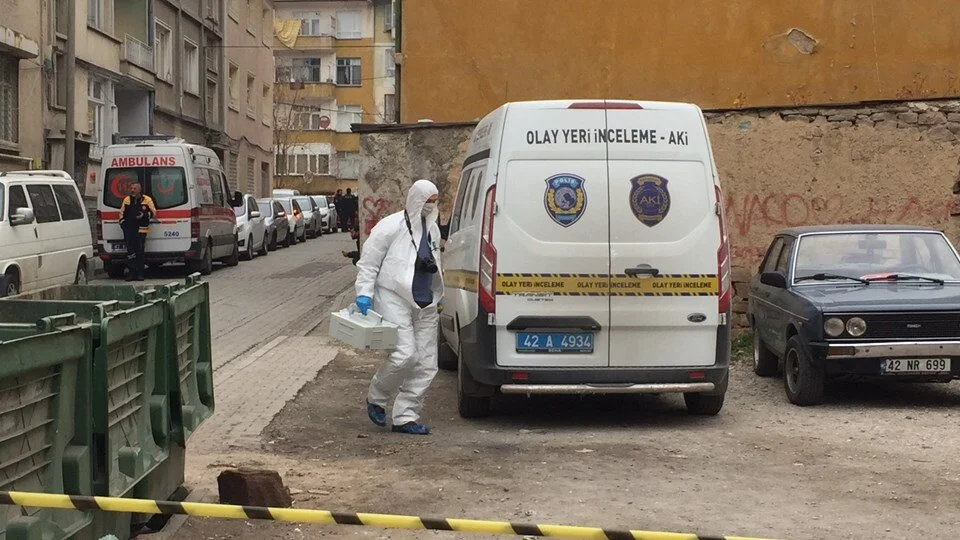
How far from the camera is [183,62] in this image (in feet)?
130

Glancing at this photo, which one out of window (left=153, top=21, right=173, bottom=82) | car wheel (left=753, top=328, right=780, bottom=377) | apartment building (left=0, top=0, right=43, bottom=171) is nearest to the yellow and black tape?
car wheel (left=753, top=328, right=780, bottom=377)

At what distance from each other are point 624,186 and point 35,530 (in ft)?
18.9

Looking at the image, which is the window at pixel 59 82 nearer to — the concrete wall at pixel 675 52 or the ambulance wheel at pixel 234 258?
the ambulance wheel at pixel 234 258

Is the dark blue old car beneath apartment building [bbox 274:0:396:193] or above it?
beneath

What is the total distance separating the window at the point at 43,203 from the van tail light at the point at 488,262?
1000 cm

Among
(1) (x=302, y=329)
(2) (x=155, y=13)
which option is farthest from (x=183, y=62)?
(1) (x=302, y=329)

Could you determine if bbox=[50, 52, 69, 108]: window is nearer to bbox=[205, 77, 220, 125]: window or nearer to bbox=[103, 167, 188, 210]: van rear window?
bbox=[103, 167, 188, 210]: van rear window

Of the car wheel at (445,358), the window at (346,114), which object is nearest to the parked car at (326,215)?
the window at (346,114)

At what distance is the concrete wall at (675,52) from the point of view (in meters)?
17.5

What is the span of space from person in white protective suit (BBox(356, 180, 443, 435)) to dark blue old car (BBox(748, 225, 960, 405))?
9.84 feet

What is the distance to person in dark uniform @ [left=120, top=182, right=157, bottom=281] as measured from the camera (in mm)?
23109

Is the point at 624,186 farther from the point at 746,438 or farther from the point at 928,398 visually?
the point at 928,398

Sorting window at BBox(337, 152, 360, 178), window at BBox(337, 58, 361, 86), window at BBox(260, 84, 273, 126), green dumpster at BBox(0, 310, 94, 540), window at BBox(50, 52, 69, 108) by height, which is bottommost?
green dumpster at BBox(0, 310, 94, 540)

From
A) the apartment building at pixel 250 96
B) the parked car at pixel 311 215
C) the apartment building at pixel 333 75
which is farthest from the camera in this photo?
the apartment building at pixel 333 75
